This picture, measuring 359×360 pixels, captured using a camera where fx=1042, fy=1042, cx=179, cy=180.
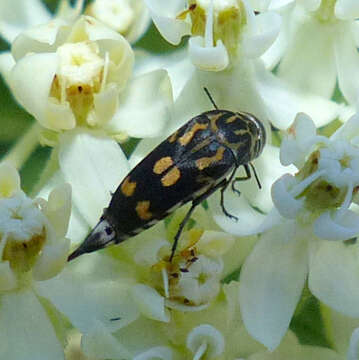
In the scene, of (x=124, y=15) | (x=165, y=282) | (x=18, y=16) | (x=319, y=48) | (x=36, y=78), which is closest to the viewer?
(x=165, y=282)

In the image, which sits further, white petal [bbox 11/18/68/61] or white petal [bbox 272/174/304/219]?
white petal [bbox 11/18/68/61]

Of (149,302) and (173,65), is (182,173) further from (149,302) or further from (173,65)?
(173,65)

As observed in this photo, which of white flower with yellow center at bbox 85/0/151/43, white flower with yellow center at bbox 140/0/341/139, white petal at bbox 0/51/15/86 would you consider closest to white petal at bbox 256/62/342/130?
white flower with yellow center at bbox 140/0/341/139

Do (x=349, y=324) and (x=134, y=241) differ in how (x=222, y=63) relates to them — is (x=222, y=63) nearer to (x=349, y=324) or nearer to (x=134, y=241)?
(x=134, y=241)

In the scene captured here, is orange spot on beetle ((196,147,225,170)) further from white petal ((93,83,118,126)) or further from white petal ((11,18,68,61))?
white petal ((11,18,68,61))

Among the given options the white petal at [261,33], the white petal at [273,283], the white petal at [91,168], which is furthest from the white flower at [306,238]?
the white petal at [91,168]

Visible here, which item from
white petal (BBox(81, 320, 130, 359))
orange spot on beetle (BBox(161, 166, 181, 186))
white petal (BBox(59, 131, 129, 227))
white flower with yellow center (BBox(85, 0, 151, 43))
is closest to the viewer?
white petal (BBox(81, 320, 130, 359))

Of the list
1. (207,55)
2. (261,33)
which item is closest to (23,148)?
(207,55)
